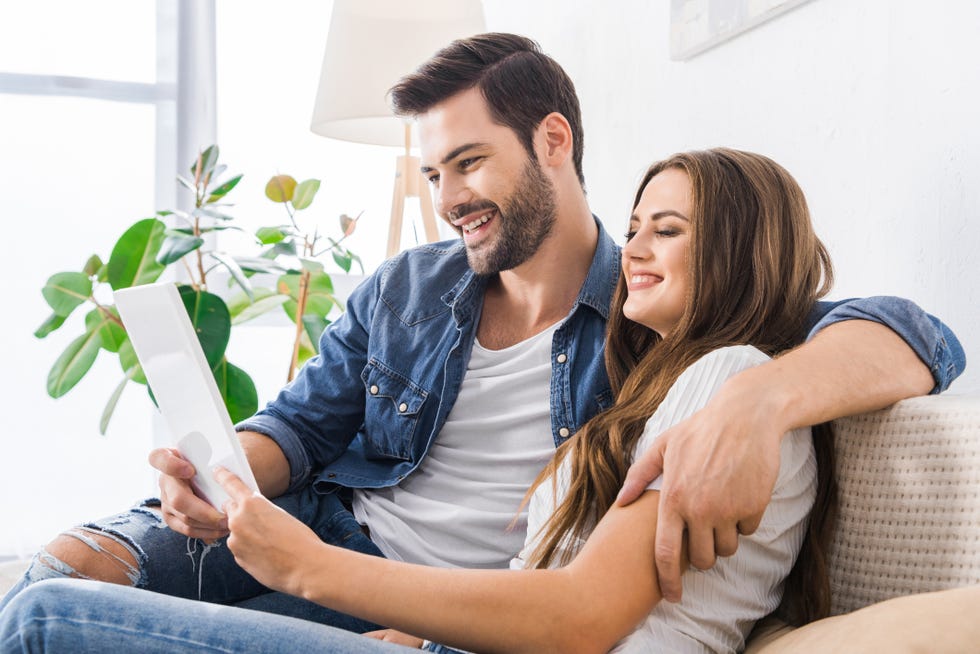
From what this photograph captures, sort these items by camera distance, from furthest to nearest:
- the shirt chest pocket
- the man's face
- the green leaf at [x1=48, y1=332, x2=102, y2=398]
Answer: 1. the green leaf at [x1=48, y1=332, x2=102, y2=398]
2. the man's face
3. the shirt chest pocket

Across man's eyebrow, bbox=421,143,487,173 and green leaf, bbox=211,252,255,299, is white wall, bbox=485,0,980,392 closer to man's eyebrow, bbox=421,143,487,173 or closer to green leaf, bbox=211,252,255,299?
man's eyebrow, bbox=421,143,487,173

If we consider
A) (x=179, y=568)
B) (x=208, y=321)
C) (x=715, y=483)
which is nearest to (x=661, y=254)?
(x=715, y=483)

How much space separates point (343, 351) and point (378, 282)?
0.14 meters

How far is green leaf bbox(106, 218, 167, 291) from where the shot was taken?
88.2 inches

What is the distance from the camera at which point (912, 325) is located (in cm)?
99

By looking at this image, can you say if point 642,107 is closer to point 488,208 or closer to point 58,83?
point 488,208

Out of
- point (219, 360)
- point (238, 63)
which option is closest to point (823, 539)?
point (219, 360)

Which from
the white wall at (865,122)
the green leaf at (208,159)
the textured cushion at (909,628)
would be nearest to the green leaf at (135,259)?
the green leaf at (208,159)

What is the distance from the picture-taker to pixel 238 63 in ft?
10.1

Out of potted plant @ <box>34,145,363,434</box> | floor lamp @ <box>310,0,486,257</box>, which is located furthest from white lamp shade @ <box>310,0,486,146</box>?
potted plant @ <box>34,145,363,434</box>

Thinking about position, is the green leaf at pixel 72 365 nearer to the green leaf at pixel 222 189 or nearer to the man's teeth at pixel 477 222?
the green leaf at pixel 222 189

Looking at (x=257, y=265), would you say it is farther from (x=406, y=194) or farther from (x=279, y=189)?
(x=406, y=194)

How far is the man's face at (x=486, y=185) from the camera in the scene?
156cm

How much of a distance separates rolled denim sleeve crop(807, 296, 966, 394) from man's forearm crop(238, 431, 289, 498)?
826 mm
